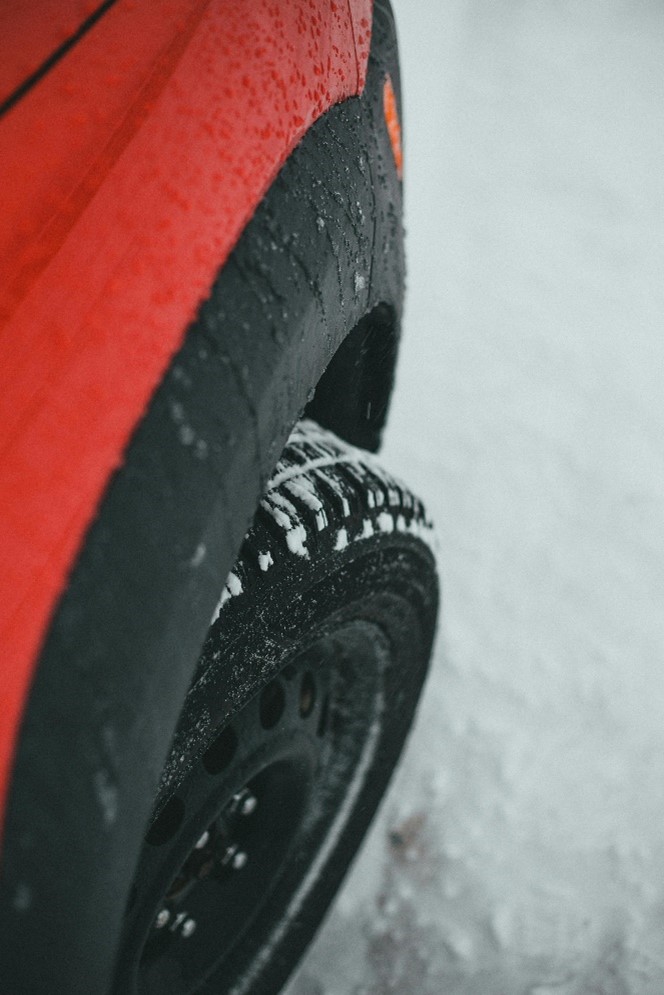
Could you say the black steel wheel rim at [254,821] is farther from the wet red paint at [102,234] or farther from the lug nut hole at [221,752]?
the wet red paint at [102,234]

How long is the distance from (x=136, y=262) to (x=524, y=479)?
2190mm

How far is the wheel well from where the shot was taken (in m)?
1.00

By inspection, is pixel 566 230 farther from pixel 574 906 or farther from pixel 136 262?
pixel 136 262

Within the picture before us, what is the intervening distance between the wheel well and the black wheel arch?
0.36 metres

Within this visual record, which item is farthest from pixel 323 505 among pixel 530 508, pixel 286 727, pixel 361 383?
pixel 530 508

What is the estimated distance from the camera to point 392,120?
92 cm

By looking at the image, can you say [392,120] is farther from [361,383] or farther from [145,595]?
[145,595]

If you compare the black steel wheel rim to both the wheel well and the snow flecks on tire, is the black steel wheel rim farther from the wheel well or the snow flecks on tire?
the wheel well

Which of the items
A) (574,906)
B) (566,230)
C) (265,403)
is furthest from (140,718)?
(566,230)

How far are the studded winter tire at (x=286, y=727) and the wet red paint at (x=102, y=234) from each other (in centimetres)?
27

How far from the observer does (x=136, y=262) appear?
1.60 feet

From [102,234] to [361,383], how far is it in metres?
0.67

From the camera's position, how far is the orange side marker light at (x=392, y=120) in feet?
2.95

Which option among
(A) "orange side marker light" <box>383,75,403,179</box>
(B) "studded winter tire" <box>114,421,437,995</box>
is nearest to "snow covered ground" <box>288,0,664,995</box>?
(B) "studded winter tire" <box>114,421,437,995</box>
